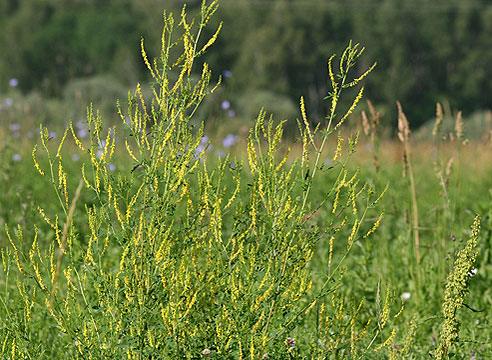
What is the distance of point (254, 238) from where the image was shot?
2412mm

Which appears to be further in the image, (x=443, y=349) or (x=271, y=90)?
(x=271, y=90)

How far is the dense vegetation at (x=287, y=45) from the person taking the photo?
32.3 metres

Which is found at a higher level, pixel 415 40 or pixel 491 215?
pixel 415 40

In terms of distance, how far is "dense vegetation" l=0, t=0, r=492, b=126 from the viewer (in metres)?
32.3

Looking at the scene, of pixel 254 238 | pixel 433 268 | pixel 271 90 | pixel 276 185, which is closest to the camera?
pixel 276 185

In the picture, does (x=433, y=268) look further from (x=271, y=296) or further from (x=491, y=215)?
(x=271, y=296)

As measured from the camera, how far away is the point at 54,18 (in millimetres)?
35469

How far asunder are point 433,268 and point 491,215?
1.76 feet

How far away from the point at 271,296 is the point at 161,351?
0.42 meters

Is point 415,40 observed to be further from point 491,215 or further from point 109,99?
point 491,215

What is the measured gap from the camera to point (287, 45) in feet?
112

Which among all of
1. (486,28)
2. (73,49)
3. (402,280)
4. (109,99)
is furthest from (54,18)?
(402,280)

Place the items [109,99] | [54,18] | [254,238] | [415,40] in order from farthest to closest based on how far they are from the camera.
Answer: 1. [415,40]
2. [54,18]
3. [109,99]
4. [254,238]

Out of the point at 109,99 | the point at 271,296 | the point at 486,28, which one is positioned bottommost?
the point at 271,296
